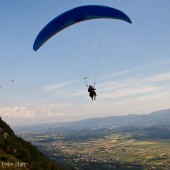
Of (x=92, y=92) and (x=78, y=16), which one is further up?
(x=78, y=16)

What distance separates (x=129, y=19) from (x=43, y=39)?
10709mm

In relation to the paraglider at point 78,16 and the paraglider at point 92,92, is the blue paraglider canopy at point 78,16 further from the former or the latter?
the paraglider at point 92,92

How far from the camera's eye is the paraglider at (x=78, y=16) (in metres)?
37.8

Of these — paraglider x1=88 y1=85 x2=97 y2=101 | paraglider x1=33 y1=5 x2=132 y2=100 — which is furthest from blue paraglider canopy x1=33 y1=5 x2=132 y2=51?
paraglider x1=88 y1=85 x2=97 y2=101

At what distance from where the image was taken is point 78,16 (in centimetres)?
3847

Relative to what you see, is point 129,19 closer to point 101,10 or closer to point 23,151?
point 101,10

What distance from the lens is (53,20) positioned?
1524 inches

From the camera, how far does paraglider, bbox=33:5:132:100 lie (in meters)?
37.8

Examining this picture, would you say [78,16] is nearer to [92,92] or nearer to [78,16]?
[78,16]

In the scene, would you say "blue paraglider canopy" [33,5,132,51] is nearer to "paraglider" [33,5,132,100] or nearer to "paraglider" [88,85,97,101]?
"paraglider" [33,5,132,100]

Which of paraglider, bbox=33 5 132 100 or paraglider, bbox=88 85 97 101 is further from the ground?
paraglider, bbox=33 5 132 100

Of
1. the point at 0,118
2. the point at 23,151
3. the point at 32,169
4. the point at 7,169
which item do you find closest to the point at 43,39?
the point at 7,169

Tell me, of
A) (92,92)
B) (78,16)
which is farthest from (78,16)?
(92,92)

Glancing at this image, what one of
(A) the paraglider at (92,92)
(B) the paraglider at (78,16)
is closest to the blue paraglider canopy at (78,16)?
(B) the paraglider at (78,16)
